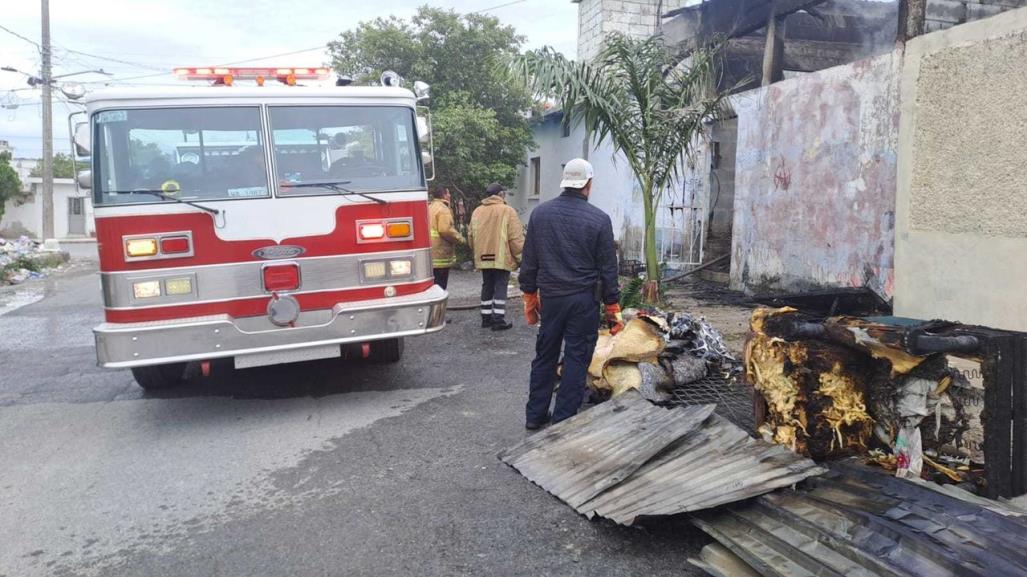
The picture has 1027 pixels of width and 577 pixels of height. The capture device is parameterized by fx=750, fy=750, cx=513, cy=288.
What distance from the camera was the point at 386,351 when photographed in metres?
6.97

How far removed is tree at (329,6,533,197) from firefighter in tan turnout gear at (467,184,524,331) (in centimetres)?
827

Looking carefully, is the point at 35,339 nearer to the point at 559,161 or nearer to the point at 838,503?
the point at 838,503

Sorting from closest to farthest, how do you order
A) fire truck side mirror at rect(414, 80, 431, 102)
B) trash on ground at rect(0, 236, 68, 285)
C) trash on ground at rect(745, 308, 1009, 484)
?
trash on ground at rect(745, 308, 1009, 484), fire truck side mirror at rect(414, 80, 431, 102), trash on ground at rect(0, 236, 68, 285)

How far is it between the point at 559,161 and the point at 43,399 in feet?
48.0

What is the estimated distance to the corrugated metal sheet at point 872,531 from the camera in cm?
266

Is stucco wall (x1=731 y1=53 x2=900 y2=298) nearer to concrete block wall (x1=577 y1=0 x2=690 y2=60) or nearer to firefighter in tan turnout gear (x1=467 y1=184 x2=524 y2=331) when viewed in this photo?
firefighter in tan turnout gear (x1=467 y1=184 x2=524 y2=331)

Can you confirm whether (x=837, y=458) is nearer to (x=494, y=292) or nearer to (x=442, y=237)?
(x=494, y=292)

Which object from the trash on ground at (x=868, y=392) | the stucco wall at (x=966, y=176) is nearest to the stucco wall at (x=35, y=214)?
the stucco wall at (x=966, y=176)

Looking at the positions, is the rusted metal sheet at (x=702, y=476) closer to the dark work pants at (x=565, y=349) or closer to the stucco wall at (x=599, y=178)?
the dark work pants at (x=565, y=349)

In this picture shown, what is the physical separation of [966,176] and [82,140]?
705 cm

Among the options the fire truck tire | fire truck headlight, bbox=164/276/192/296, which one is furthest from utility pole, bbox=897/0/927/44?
the fire truck tire

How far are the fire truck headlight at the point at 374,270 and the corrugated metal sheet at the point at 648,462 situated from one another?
5.95 feet

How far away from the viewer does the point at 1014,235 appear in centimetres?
600

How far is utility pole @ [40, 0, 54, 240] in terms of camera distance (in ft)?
85.4
